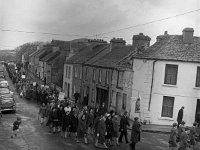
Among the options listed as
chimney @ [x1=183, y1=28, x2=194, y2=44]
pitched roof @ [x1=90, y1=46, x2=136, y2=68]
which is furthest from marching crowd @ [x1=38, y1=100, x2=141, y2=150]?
pitched roof @ [x1=90, y1=46, x2=136, y2=68]

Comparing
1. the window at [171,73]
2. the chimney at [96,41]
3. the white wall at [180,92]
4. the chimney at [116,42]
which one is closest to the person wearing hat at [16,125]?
the white wall at [180,92]

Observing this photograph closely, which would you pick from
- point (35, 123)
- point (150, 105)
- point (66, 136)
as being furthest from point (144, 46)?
point (66, 136)

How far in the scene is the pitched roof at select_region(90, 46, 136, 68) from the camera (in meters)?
37.3

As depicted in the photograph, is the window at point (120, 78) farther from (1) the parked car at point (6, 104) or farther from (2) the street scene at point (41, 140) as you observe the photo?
(1) the parked car at point (6, 104)

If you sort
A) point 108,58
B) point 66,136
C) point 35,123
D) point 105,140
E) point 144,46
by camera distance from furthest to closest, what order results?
point 108,58 → point 144,46 → point 35,123 → point 66,136 → point 105,140

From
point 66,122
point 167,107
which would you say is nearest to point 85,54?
point 167,107

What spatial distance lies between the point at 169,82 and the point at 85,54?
21502 mm

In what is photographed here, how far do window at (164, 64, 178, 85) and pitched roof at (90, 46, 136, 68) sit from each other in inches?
266

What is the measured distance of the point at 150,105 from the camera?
30812mm

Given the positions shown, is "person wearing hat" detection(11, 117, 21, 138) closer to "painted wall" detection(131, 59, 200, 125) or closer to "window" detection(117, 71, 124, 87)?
"painted wall" detection(131, 59, 200, 125)

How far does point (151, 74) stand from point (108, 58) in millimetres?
10623

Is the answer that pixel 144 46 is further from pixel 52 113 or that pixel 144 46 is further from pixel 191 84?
pixel 52 113

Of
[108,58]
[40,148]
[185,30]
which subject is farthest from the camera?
[108,58]

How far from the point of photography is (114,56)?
131 feet
